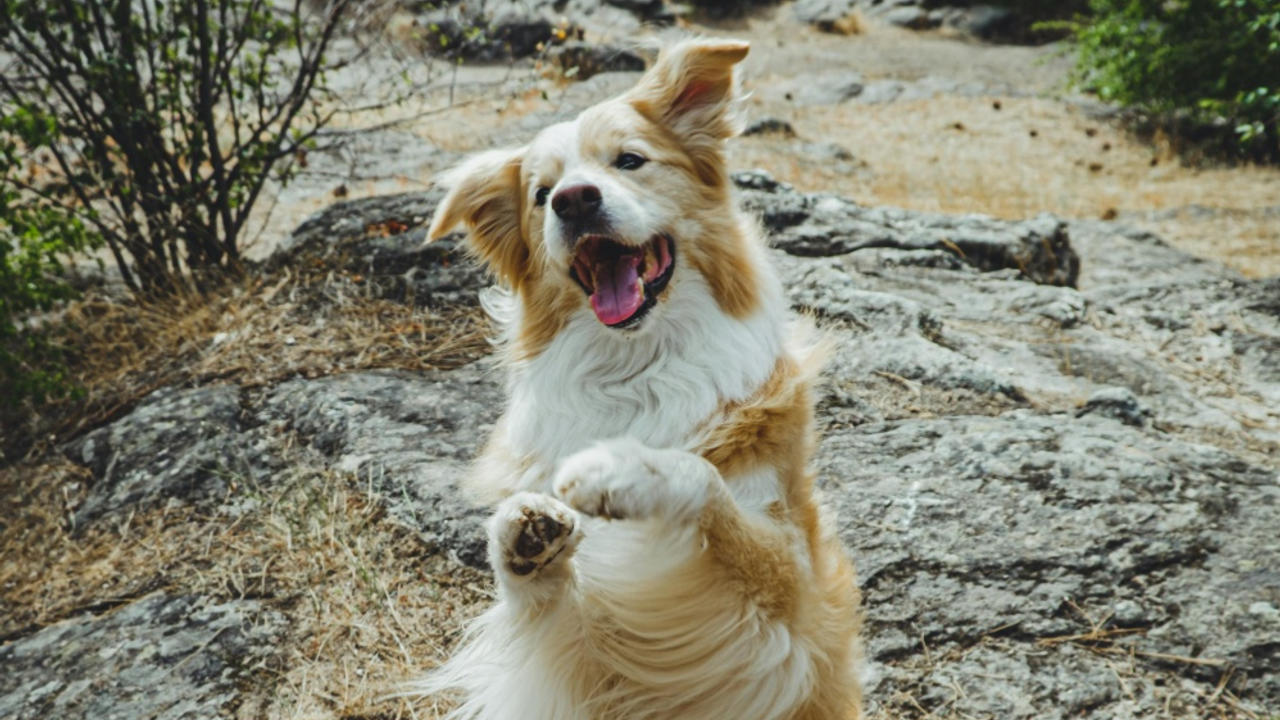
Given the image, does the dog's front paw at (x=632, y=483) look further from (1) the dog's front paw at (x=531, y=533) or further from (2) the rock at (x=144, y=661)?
(2) the rock at (x=144, y=661)

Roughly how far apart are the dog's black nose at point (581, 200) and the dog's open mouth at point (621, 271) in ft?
0.27

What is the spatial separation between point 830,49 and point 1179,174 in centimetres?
1031

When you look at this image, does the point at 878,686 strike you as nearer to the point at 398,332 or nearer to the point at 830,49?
the point at 398,332

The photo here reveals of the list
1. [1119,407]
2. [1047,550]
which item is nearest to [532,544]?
[1047,550]

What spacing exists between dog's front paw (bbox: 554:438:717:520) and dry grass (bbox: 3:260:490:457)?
9.35 ft

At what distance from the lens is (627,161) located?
122 inches

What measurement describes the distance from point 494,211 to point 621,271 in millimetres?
647

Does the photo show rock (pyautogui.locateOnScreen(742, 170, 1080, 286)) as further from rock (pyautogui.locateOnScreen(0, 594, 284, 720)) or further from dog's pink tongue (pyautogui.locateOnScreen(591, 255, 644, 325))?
rock (pyautogui.locateOnScreen(0, 594, 284, 720))

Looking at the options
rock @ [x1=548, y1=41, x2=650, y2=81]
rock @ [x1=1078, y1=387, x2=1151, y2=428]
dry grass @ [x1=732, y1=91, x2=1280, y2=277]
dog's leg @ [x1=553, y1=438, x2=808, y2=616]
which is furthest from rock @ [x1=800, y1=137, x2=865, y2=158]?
dog's leg @ [x1=553, y1=438, x2=808, y2=616]

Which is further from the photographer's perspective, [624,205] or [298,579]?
[298,579]

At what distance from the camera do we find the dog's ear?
317 cm

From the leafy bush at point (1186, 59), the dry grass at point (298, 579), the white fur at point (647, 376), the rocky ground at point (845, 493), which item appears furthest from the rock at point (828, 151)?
the white fur at point (647, 376)

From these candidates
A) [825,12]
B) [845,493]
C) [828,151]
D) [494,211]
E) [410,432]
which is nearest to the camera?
[494,211]

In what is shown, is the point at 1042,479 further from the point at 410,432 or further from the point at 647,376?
the point at 410,432
